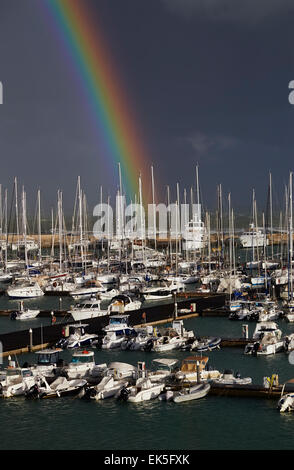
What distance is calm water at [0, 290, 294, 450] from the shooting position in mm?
25906

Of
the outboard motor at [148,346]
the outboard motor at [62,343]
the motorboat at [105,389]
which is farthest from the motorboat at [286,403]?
the outboard motor at [62,343]

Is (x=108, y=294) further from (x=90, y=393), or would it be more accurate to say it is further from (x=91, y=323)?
(x=90, y=393)

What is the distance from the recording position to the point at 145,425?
1099 inches

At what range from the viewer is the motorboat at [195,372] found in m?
32.6

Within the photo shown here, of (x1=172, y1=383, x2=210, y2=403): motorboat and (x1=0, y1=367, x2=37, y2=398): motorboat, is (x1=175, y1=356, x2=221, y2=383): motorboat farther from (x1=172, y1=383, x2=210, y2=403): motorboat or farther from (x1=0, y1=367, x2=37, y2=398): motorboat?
(x1=0, y1=367, x2=37, y2=398): motorboat

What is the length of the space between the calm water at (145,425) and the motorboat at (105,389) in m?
0.42

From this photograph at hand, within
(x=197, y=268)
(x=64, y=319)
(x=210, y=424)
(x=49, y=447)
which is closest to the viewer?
(x=49, y=447)

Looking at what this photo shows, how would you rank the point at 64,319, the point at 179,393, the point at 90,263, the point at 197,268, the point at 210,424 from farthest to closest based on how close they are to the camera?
the point at 90,263 < the point at 197,268 < the point at 64,319 < the point at 179,393 < the point at 210,424

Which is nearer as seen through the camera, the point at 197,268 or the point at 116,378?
the point at 116,378

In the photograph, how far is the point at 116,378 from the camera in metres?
32.6

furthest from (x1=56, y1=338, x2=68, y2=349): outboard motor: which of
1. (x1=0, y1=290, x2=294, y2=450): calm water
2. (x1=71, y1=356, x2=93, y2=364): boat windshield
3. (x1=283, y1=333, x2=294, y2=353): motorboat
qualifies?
(x1=283, y1=333, x2=294, y2=353): motorboat
